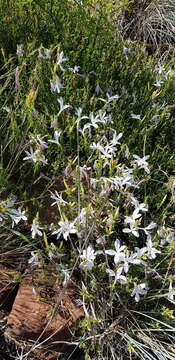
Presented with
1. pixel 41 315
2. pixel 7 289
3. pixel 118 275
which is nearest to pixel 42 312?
pixel 41 315

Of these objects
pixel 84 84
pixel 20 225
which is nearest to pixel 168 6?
pixel 84 84

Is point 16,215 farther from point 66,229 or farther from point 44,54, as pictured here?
point 44,54

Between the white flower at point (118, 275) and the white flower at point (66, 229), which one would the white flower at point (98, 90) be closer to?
the white flower at point (66, 229)

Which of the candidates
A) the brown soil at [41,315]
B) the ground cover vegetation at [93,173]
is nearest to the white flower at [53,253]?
the ground cover vegetation at [93,173]

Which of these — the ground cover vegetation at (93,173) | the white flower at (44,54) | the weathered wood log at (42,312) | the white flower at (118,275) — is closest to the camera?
the white flower at (118,275)

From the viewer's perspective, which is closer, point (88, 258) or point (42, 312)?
point (88, 258)

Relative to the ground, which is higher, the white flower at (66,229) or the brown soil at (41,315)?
the white flower at (66,229)

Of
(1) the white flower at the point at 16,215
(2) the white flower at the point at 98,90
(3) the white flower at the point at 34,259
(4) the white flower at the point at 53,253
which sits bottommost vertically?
(3) the white flower at the point at 34,259

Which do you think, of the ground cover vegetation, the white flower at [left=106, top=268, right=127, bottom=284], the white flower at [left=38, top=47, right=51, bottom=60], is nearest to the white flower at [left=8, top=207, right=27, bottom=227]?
the ground cover vegetation
